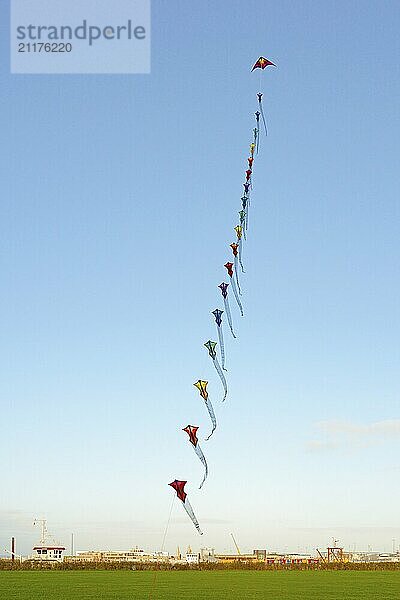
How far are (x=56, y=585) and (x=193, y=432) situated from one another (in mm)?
24240

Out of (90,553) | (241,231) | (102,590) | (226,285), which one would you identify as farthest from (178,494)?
(90,553)

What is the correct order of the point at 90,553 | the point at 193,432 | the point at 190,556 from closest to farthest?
the point at 193,432 → the point at 190,556 → the point at 90,553

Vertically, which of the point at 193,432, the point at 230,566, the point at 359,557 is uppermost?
the point at 193,432

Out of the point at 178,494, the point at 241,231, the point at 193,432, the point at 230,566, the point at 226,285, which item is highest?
the point at 241,231

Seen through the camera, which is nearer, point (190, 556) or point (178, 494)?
point (178, 494)

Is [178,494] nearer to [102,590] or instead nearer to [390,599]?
[390,599]

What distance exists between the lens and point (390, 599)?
33.4 meters

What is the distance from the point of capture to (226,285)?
24.8 meters

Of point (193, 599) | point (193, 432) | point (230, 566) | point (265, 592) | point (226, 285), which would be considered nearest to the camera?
point (193, 432)

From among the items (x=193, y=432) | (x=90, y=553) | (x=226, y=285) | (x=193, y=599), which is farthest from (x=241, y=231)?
(x=90, y=553)

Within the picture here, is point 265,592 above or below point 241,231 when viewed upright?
below

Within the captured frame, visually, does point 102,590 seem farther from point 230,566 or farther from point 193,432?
point 230,566

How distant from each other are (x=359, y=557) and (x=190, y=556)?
54.5 m

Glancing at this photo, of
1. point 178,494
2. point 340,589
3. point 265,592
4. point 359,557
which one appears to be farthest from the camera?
point 359,557
